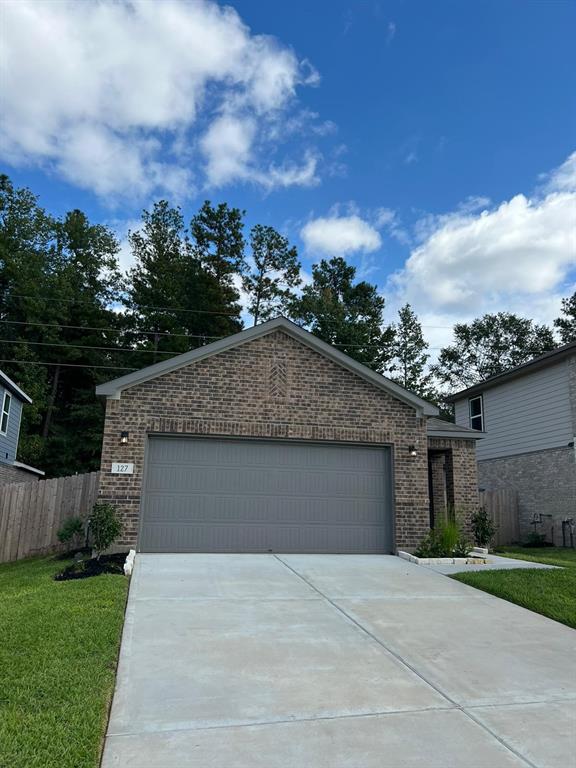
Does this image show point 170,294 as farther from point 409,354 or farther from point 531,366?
point 531,366

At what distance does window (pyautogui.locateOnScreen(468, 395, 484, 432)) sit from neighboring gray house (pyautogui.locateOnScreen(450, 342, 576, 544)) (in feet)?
0.12

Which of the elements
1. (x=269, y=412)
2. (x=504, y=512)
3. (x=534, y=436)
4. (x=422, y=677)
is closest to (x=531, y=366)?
(x=534, y=436)

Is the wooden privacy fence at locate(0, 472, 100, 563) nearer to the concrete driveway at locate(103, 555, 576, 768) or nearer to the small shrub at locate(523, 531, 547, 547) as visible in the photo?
the concrete driveway at locate(103, 555, 576, 768)

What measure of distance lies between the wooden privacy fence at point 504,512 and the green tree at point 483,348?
81.8ft

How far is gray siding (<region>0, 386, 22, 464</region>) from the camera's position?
17.8 metres

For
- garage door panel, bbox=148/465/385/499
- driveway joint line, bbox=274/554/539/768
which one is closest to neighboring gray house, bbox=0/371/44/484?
garage door panel, bbox=148/465/385/499

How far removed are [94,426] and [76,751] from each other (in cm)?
2613

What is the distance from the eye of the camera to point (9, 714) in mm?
3291

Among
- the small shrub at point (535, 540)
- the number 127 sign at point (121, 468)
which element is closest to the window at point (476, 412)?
the small shrub at point (535, 540)

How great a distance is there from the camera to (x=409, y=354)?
3494 centimetres

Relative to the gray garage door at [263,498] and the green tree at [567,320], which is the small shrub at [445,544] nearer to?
the gray garage door at [263,498]

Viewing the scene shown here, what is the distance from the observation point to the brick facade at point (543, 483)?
1494 centimetres

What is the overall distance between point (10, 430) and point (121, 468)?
1091cm

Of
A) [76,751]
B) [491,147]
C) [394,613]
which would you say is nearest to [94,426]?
[491,147]
